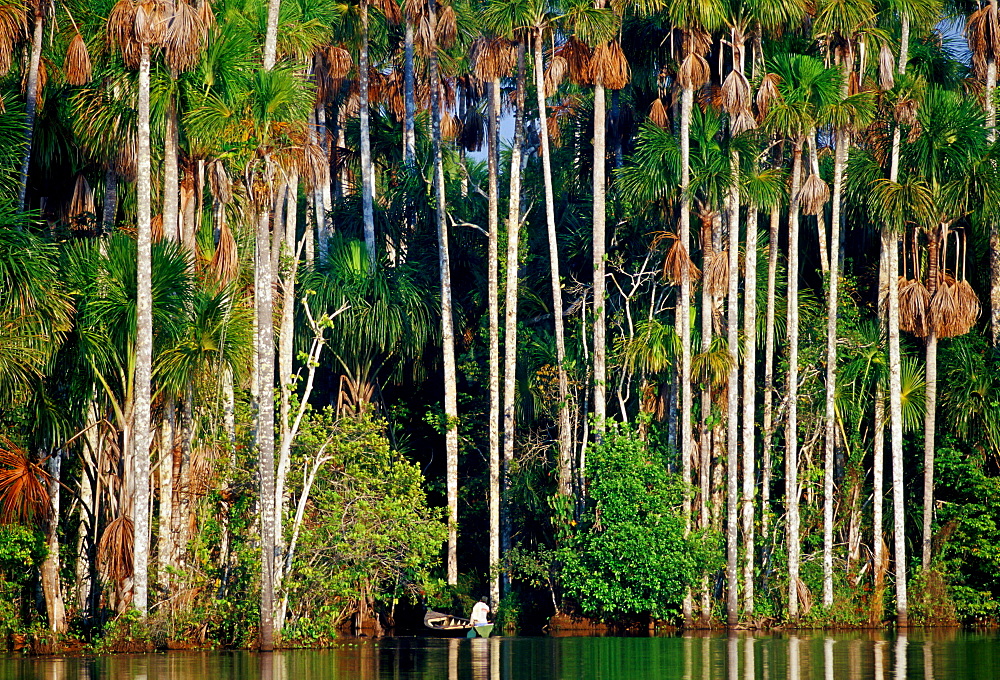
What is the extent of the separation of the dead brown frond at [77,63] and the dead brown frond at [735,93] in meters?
14.7

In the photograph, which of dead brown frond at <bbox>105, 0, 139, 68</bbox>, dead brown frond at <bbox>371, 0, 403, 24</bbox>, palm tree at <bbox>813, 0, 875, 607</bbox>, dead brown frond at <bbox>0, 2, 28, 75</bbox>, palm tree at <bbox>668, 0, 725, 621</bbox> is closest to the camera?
dead brown frond at <bbox>0, 2, 28, 75</bbox>

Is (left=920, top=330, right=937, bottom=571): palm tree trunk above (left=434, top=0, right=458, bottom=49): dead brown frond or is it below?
below

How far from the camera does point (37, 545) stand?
27.5 m

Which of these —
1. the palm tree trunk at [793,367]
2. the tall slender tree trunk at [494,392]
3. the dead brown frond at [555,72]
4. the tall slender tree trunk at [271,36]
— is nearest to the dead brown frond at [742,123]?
the palm tree trunk at [793,367]

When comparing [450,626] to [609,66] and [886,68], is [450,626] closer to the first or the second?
[609,66]

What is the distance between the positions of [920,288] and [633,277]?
716 centimetres

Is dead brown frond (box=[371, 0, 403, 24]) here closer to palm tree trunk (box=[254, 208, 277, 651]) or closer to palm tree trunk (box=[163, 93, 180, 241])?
palm tree trunk (box=[163, 93, 180, 241])

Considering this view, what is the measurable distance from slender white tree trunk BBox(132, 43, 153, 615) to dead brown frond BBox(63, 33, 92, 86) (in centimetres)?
125

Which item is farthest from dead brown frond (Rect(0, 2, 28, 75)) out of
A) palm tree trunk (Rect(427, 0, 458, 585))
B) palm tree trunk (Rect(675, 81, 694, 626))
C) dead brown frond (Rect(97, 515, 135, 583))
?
palm tree trunk (Rect(675, 81, 694, 626))

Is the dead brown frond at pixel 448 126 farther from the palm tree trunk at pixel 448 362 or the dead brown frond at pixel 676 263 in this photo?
the dead brown frond at pixel 676 263

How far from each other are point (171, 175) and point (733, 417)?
1426 cm

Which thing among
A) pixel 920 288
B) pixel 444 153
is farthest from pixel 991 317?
pixel 444 153

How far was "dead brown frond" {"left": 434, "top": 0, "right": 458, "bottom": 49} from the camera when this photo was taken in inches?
1475

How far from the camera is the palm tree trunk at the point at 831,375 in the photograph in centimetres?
3500
